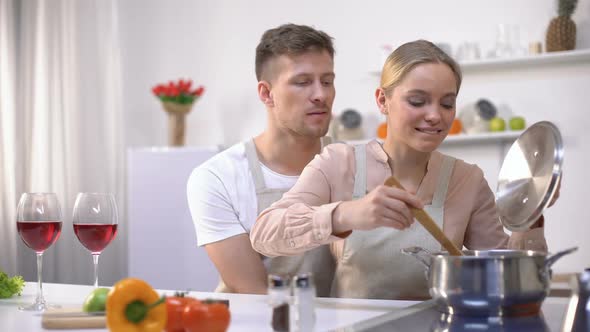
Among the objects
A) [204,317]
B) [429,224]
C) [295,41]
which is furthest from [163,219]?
[204,317]

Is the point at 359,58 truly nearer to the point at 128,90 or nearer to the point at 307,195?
the point at 128,90

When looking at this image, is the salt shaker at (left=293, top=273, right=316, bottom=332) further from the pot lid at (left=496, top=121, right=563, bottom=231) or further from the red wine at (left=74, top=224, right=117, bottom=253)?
the red wine at (left=74, top=224, right=117, bottom=253)

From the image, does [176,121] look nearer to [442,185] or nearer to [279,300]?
[442,185]

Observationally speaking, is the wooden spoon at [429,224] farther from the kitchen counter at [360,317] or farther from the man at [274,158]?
the man at [274,158]

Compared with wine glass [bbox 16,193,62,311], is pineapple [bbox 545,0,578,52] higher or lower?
higher

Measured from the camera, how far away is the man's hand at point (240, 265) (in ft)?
7.54

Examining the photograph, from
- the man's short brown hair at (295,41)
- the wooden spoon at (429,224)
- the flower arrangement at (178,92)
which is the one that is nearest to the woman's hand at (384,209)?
the wooden spoon at (429,224)

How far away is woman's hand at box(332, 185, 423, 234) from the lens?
1512 millimetres

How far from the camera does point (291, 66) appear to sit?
252 centimetres

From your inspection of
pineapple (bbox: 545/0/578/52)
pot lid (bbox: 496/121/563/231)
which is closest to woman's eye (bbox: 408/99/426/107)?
pot lid (bbox: 496/121/563/231)

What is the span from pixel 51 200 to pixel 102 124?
363 cm

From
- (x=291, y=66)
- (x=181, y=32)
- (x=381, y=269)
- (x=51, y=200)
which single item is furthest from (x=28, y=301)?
(x=181, y=32)

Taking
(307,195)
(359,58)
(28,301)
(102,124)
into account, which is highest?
(359,58)

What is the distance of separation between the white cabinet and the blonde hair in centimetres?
288
